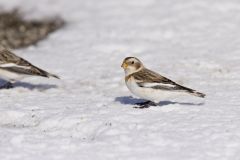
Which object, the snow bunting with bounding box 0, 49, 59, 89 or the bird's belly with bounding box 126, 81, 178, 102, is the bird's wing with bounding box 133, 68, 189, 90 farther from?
the snow bunting with bounding box 0, 49, 59, 89

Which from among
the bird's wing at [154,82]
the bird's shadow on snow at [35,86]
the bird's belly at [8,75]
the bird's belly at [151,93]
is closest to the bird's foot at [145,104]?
the bird's belly at [151,93]

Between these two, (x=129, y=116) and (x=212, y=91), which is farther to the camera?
(x=212, y=91)

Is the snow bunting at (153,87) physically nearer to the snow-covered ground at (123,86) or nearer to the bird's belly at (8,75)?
the snow-covered ground at (123,86)

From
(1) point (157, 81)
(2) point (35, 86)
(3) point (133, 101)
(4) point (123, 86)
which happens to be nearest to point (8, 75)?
(2) point (35, 86)

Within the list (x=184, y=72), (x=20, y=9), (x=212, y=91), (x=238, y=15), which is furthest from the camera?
(x=20, y=9)

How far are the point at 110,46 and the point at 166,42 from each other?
42.4 inches

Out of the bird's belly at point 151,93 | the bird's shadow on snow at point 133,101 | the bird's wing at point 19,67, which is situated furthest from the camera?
the bird's wing at point 19,67

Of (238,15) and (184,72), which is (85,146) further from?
(238,15)

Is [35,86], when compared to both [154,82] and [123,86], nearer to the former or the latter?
[123,86]

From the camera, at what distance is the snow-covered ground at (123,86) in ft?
26.0

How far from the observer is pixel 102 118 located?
892cm

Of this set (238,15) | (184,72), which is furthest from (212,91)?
→ (238,15)

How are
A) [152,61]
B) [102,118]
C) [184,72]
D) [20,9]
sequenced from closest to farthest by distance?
[102,118] → [184,72] → [152,61] → [20,9]

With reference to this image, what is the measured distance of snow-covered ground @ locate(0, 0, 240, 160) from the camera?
7.91 m
